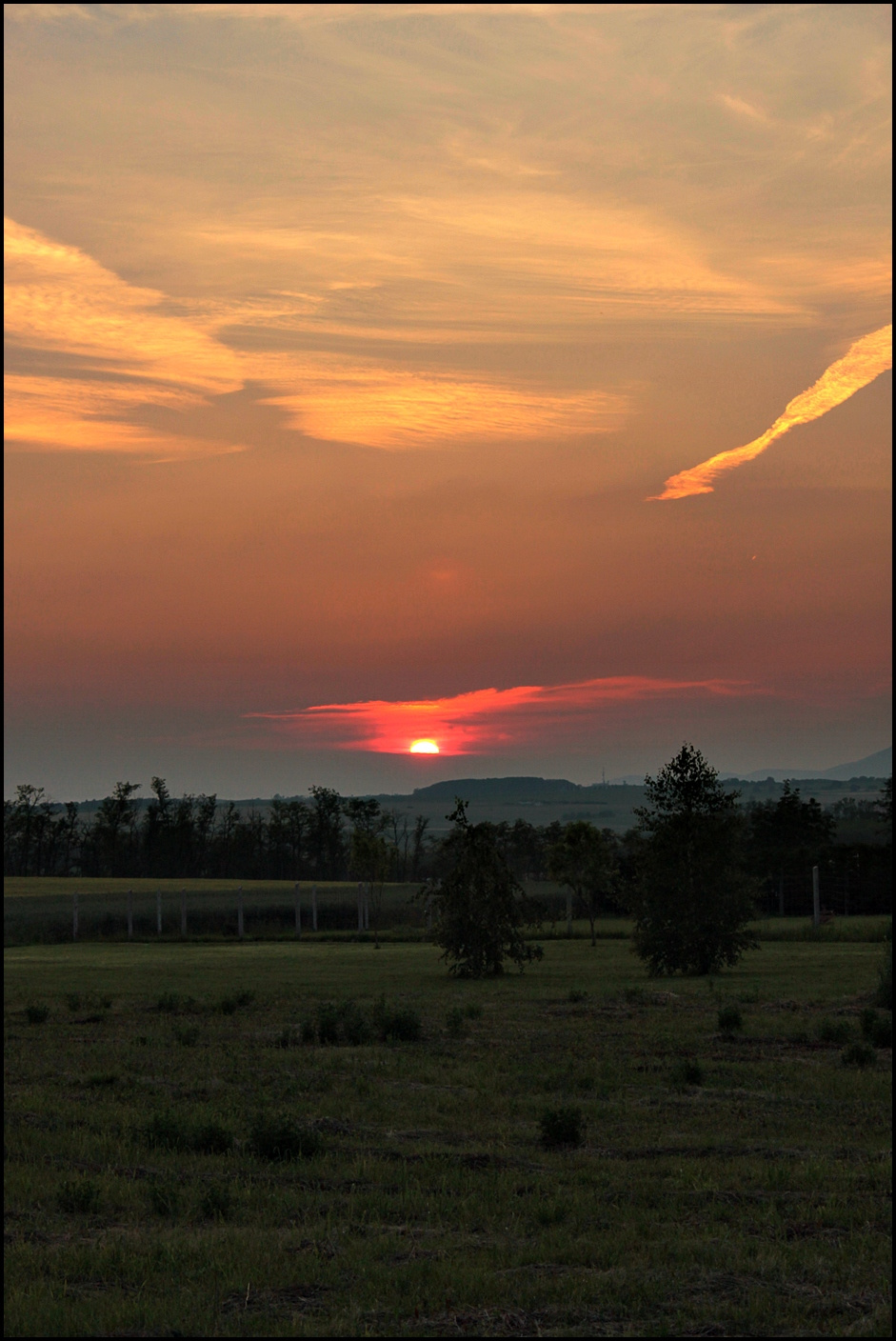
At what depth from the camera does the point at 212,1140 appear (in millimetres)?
15344

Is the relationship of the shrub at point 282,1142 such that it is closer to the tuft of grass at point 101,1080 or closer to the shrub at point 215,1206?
the shrub at point 215,1206

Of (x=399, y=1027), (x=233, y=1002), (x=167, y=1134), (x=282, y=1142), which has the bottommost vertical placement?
(x=233, y=1002)

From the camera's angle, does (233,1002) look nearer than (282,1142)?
No

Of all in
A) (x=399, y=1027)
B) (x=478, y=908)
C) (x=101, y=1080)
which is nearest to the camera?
(x=101, y=1080)

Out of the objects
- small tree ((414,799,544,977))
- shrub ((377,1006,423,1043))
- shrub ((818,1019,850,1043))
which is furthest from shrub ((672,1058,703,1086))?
small tree ((414,799,544,977))

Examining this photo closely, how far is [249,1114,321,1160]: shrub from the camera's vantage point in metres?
14.8

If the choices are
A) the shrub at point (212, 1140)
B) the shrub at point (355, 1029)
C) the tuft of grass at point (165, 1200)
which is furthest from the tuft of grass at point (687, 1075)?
the tuft of grass at point (165, 1200)

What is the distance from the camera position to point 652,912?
3478cm

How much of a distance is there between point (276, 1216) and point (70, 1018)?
58.7ft

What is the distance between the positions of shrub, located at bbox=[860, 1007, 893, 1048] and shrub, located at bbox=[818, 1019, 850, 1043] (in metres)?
0.32

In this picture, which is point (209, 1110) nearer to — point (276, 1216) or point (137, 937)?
point (276, 1216)

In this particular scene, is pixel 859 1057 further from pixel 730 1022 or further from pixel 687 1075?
pixel 730 1022

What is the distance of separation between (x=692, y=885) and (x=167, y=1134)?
21.1 m

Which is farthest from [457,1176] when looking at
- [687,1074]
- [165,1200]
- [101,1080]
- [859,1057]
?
[859,1057]
